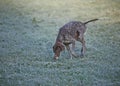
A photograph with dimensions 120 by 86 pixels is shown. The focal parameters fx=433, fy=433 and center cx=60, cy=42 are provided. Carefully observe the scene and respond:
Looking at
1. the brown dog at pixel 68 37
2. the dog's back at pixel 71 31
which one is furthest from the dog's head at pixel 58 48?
the dog's back at pixel 71 31

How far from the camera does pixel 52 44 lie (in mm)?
12469

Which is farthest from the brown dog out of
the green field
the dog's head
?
the green field

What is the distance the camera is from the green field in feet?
29.7

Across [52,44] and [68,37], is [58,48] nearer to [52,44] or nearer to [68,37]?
[68,37]

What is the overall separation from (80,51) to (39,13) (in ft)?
21.9

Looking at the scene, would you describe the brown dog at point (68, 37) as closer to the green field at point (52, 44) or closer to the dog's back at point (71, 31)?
the dog's back at point (71, 31)

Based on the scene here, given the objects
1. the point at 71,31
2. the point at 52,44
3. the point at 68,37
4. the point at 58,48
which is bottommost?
the point at 52,44

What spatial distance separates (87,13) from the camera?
17.4 m

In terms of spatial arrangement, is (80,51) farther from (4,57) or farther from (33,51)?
(4,57)

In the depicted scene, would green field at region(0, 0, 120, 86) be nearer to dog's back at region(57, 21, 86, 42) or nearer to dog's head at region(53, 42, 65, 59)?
dog's head at region(53, 42, 65, 59)

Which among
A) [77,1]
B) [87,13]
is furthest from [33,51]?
[77,1]

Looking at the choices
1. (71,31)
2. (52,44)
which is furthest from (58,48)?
(52,44)

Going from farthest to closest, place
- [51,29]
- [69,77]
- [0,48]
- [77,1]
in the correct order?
1. [77,1]
2. [51,29]
3. [0,48]
4. [69,77]

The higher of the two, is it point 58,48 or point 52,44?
point 58,48
